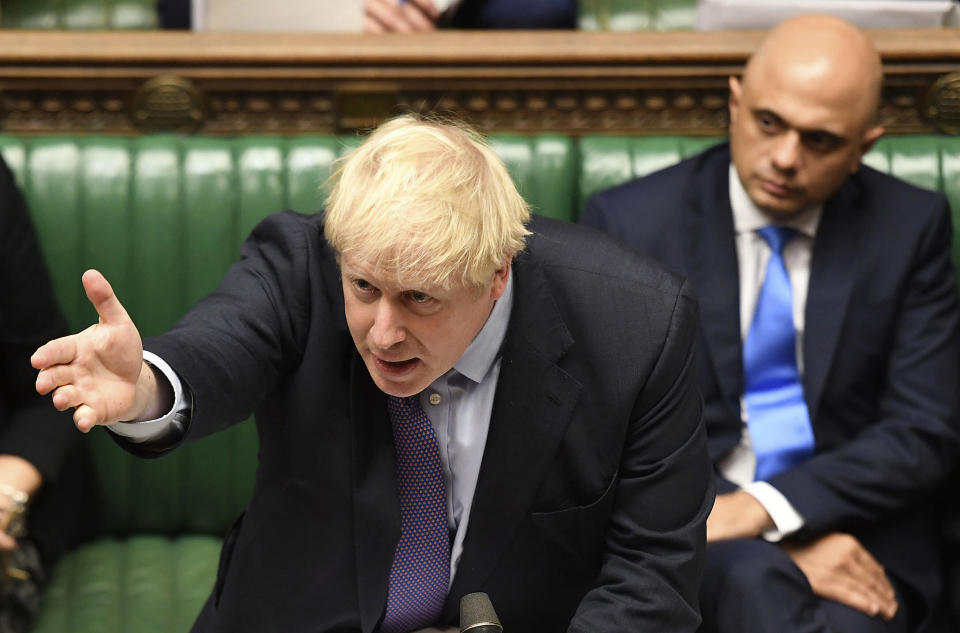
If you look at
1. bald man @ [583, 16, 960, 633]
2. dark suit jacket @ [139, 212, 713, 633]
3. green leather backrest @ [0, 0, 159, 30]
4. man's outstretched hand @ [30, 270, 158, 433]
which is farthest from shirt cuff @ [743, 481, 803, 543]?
green leather backrest @ [0, 0, 159, 30]

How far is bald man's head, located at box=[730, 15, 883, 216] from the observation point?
5.79ft

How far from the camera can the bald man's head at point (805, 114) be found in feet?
5.79

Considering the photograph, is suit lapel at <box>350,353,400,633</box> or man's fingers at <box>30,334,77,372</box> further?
suit lapel at <box>350,353,400,633</box>

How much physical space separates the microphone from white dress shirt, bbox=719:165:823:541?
88 cm

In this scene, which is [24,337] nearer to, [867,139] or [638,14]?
[867,139]

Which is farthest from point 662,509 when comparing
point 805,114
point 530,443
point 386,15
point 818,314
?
point 386,15

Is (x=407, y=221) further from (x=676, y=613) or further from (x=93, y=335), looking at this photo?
(x=676, y=613)

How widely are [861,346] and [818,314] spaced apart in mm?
82

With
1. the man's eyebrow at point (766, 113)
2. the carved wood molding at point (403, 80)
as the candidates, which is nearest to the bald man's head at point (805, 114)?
the man's eyebrow at point (766, 113)

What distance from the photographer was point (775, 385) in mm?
1837

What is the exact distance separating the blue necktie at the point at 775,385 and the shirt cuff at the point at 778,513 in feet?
0.26

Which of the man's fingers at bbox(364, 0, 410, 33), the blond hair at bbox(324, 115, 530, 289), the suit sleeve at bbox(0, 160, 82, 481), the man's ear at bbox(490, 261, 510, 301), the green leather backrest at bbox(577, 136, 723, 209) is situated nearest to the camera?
the blond hair at bbox(324, 115, 530, 289)

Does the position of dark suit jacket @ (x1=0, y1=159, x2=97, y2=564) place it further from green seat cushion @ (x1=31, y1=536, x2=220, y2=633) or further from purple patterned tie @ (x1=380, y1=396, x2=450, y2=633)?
purple patterned tie @ (x1=380, y1=396, x2=450, y2=633)

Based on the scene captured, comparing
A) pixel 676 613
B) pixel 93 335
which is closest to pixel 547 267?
pixel 676 613
